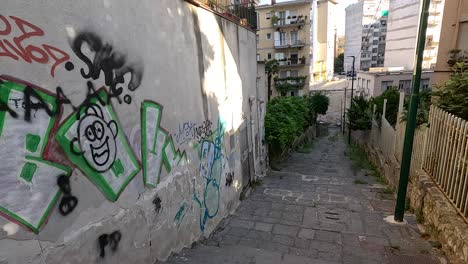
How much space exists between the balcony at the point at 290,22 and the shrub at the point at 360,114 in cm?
2220

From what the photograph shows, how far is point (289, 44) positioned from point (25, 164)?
1655 inches

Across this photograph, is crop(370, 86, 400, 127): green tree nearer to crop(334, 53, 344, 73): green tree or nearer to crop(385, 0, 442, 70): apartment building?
crop(385, 0, 442, 70): apartment building

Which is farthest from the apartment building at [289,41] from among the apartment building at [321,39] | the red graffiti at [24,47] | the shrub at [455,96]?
the red graffiti at [24,47]

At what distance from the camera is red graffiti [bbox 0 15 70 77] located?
204cm

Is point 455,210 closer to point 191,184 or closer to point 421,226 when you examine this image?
point 421,226

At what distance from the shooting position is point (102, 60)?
9.56 feet

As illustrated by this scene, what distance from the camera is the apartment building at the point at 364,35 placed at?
74.4m

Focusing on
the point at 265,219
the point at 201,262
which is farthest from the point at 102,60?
the point at 265,219

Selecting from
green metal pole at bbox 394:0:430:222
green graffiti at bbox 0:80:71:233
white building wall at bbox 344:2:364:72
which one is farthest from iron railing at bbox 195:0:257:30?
white building wall at bbox 344:2:364:72

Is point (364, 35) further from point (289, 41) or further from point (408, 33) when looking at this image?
point (289, 41)

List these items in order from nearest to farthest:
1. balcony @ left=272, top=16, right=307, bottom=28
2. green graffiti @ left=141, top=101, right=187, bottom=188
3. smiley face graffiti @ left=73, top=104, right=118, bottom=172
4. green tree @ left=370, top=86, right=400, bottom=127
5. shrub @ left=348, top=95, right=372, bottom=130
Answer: smiley face graffiti @ left=73, top=104, right=118, bottom=172 → green graffiti @ left=141, top=101, right=187, bottom=188 → green tree @ left=370, top=86, right=400, bottom=127 → shrub @ left=348, top=95, right=372, bottom=130 → balcony @ left=272, top=16, right=307, bottom=28

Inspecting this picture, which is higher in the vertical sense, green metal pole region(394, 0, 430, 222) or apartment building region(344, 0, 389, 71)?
apartment building region(344, 0, 389, 71)

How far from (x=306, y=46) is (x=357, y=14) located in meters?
47.4

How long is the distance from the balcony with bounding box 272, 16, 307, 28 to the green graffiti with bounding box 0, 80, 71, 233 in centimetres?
4160
